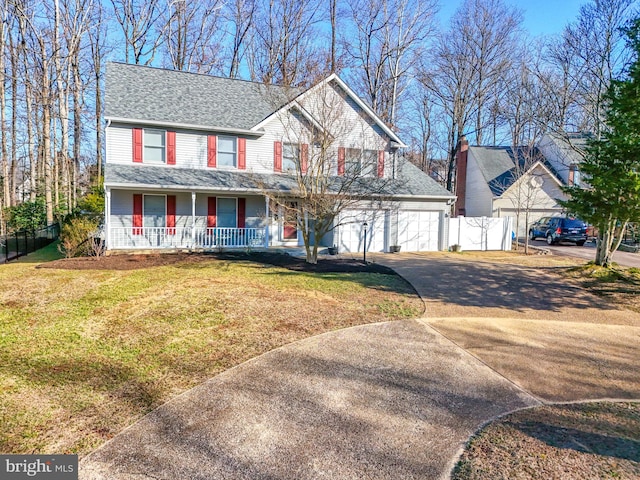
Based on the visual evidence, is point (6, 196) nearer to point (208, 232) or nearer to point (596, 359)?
point (208, 232)

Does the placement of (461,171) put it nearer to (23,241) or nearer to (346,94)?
(346,94)

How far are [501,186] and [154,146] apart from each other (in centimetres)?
2259

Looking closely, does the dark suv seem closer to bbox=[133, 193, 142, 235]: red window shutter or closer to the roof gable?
the roof gable

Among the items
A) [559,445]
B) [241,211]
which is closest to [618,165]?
[559,445]

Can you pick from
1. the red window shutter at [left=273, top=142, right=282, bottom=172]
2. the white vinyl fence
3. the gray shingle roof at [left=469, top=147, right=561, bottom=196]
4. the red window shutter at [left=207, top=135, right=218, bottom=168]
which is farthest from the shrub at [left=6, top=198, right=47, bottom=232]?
the gray shingle roof at [left=469, top=147, right=561, bottom=196]

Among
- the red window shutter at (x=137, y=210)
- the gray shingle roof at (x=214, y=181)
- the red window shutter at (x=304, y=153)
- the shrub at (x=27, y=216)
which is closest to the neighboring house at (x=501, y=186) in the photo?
the gray shingle roof at (x=214, y=181)

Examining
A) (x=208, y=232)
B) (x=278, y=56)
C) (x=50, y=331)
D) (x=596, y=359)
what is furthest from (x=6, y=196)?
(x=596, y=359)

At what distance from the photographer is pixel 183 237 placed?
15.5m

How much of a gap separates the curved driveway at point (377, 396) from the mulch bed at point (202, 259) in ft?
15.7

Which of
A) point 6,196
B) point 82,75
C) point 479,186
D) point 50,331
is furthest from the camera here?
point 479,186

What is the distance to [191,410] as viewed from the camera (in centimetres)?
414

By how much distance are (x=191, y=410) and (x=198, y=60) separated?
2992 cm

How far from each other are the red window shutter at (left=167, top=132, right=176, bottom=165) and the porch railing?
113 inches

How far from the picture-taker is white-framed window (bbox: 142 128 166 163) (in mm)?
15648
